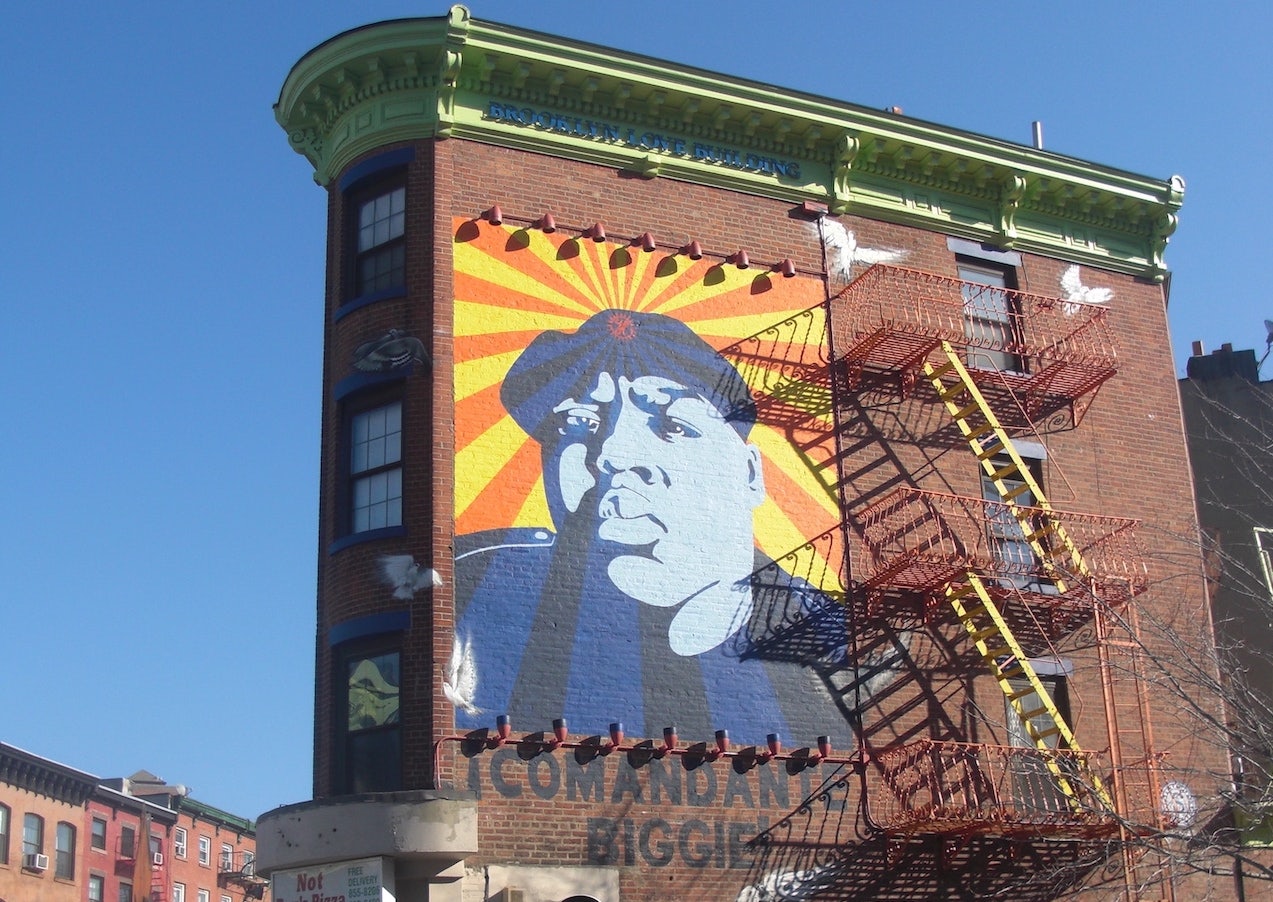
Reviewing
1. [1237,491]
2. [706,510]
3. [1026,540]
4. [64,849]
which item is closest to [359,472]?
[706,510]

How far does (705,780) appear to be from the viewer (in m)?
19.0

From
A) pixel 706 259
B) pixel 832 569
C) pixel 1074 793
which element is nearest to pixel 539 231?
pixel 706 259

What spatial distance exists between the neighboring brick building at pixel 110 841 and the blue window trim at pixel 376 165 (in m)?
37.3

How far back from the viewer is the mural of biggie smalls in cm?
1878

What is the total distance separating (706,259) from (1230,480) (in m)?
14.5

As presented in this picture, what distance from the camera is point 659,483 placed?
20312 mm

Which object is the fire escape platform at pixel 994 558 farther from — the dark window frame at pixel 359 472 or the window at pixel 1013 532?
the dark window frame at pixel 359 472

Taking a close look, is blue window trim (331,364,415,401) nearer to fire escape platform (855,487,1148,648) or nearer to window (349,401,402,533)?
window (349,401,402,533)

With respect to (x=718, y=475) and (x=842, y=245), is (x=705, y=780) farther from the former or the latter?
(x=842, y=245)

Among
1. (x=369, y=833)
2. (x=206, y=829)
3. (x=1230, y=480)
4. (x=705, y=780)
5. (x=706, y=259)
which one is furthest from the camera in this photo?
(x=206, y=829)

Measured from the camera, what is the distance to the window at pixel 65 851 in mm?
55500

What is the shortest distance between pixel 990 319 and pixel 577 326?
Result: 7.17m

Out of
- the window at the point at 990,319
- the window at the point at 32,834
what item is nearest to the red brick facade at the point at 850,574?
the window at the point at 990,319

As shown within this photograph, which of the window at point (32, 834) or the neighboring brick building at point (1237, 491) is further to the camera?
the window at point (32, 834)
